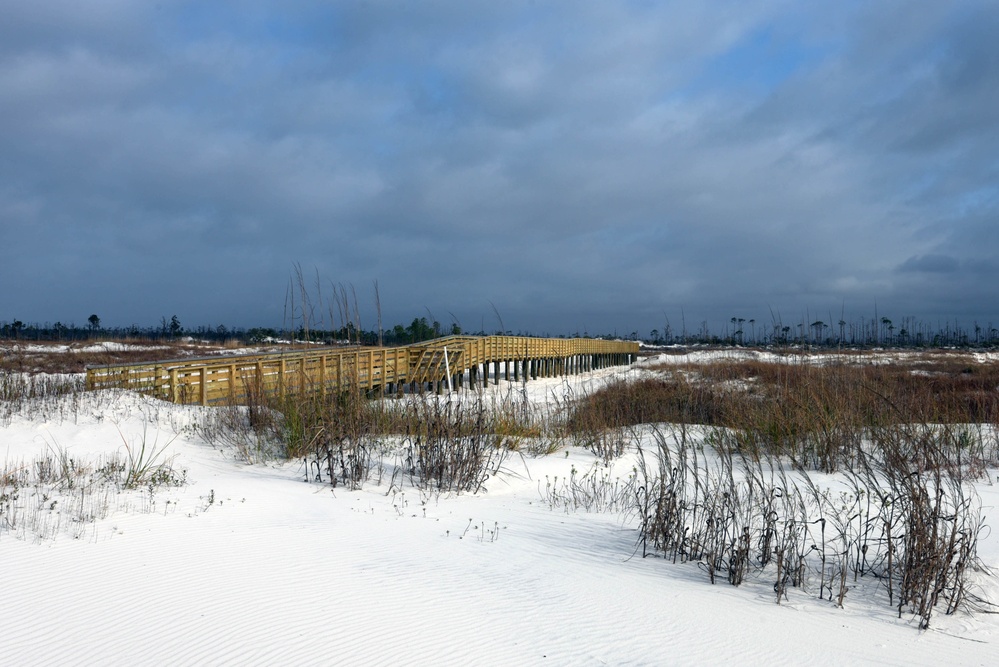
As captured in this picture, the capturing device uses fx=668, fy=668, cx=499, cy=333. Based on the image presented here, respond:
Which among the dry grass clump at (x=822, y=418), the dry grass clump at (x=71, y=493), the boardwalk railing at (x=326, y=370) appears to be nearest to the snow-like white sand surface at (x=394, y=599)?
the dry grass clump at (x=71, y=493)

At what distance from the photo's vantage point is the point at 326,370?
16516 millimetres

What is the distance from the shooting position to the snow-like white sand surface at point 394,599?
11.1 feet

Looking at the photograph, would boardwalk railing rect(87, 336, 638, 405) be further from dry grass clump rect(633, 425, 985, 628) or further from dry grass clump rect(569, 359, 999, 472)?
dry grass clump rect(633, 425, 985, 628)

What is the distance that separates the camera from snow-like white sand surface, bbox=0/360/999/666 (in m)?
3.39

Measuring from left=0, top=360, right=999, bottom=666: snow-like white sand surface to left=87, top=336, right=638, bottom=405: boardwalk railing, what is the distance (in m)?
3.04

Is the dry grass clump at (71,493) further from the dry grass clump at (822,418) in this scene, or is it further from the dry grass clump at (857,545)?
the dry grass clump at (822,418)

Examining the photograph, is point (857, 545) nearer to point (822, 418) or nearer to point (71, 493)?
point (822, 418)

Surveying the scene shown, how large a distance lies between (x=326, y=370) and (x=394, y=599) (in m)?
13.0

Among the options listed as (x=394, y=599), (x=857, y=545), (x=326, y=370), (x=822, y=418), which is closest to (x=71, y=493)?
(x=394, y=599)

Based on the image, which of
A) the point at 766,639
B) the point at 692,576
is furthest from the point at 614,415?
the point at 766,639

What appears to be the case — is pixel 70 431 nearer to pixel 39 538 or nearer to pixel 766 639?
pixel 39 538

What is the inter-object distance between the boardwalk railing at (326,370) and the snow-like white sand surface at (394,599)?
3.04 metres

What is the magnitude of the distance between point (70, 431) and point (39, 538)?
224 inches

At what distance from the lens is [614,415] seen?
40.0ft
